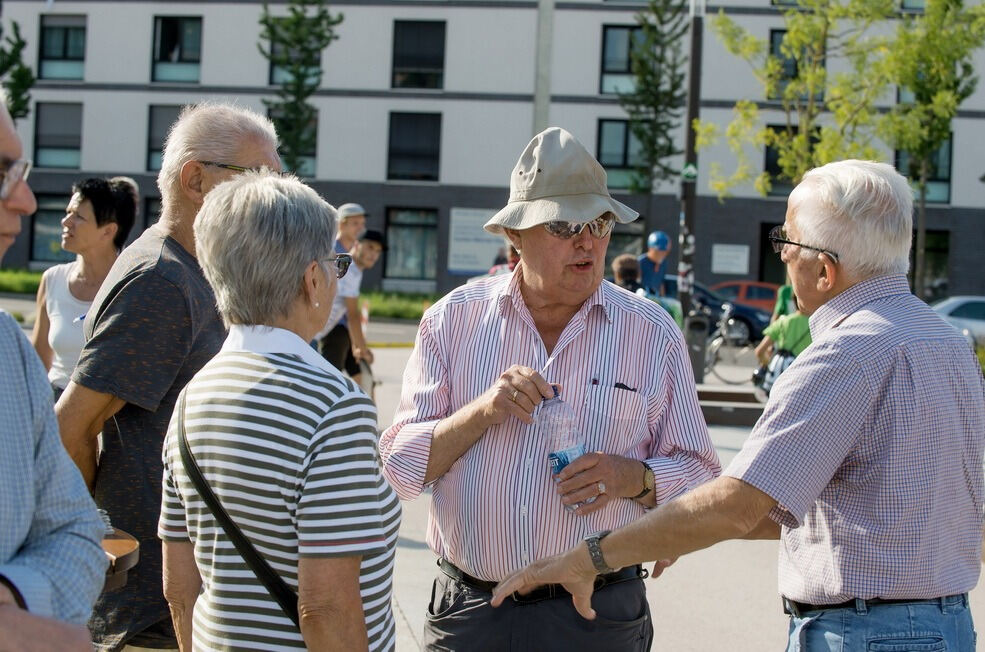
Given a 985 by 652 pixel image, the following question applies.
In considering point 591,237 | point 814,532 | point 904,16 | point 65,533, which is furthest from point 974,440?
point 904,16

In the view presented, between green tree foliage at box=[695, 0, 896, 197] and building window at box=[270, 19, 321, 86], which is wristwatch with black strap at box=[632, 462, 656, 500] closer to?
green tree foliage at box=[695, 0, 896, 197]

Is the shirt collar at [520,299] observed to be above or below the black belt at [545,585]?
above

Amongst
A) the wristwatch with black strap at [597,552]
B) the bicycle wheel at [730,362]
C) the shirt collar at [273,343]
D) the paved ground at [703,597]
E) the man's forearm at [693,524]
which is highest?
the shirt collar at [273,343]

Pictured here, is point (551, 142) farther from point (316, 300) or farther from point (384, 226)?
point (384, 226)

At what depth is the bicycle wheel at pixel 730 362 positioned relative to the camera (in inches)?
674

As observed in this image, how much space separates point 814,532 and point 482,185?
113 ft

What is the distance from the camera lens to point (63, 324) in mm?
4664

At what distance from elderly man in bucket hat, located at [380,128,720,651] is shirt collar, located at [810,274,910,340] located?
0.56 meters

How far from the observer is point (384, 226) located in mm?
37219

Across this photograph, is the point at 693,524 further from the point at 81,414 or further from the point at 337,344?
the point at 337,344

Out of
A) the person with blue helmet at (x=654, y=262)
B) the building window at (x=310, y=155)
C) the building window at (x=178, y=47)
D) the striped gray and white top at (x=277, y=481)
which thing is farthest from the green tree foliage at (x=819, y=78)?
the building window at (x=178, y=47)

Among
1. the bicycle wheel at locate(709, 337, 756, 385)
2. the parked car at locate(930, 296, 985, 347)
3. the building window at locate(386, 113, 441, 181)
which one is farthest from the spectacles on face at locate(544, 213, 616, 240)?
the building window at locate(386, 113, 441, 181)

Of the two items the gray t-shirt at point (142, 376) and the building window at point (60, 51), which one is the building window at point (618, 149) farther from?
the gray t-shirt at point (142, 376)

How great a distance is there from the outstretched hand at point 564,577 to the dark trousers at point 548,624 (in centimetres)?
13
